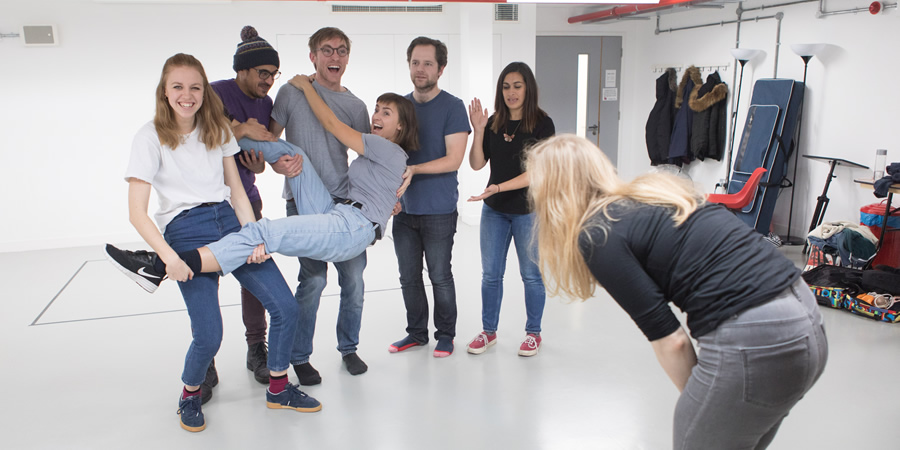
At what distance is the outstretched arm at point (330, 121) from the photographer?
2709 millimetres

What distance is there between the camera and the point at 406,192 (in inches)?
125

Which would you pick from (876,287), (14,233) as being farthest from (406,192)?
(14,233)

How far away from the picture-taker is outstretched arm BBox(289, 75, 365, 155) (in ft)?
8.89

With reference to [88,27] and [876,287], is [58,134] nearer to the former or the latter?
[88,27]

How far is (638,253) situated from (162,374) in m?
2.68

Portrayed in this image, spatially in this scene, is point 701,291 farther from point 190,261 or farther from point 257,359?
point 257,359

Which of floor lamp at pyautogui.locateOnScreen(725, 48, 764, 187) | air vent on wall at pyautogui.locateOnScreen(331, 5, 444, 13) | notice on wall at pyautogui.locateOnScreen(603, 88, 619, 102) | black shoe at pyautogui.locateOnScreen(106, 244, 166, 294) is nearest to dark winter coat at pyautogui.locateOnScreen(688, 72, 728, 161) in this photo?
floor lamp at pyautogui.locateOnScreen(725, 48, 764, 187)

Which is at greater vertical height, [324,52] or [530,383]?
[324,52]

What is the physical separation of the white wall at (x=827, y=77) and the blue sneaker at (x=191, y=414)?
4548 mm

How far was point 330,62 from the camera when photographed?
2.82m

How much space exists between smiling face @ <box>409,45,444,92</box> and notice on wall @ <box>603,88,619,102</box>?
5.87 meters

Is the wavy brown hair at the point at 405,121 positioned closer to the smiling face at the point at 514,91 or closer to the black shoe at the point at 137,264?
the smiling face at the point at 514,91

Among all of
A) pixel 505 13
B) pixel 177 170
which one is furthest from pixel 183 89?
pixel 505 13

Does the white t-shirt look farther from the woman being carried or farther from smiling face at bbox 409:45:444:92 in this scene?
smiling face at bbox 409:45:444:92
